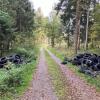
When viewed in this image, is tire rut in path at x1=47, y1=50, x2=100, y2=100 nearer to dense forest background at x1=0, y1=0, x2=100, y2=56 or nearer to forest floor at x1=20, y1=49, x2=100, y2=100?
forest floor at x1=20, y1=49, x2=100, y2=100

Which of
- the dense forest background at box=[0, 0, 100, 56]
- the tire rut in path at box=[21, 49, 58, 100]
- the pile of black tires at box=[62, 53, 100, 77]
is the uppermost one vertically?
the dense forest background at box=[0, 0, 100, 56]

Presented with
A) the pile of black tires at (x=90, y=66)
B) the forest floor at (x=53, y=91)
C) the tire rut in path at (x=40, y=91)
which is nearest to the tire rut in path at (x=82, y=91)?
the forest floor at (x=53, y=91)

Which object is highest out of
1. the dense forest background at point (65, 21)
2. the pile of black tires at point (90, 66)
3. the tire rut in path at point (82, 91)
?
the dense forest background at point (65, 21)

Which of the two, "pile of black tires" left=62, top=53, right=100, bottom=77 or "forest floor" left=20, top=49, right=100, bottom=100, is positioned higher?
"pile of black tires" left=62, top=53, right=100, bottom=77

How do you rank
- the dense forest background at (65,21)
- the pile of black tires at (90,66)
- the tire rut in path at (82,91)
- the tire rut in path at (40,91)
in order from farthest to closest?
1. the dense forest background at (65,21)
2. the pile of black tires at (90,66)
3. the tire rut in path at (82,91)
4. the tire rut in path at (40,91)

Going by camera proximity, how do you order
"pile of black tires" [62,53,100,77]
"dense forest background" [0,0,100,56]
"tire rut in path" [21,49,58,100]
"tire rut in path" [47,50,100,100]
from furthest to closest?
"dense forest background" [0,0,100,56]
"pile of black tires" [62,53,100,77]
"tire rut in path" [47,50,100,100]
"tire rut in path" [21,49,58,100]

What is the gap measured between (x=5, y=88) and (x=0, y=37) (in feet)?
87.1

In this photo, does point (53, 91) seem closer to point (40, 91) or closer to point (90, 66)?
point (40, 91)

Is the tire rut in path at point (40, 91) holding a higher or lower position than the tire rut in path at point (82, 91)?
higher

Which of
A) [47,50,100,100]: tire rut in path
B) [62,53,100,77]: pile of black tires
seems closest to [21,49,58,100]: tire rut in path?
[47,50,100,100]: tire rut in path

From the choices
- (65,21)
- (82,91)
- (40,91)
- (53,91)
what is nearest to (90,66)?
(82,91)

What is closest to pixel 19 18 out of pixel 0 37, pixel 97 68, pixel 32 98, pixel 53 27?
pixel 0 37

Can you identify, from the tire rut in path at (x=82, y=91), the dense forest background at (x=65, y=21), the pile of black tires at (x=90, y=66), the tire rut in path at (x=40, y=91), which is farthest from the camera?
the dense forest background at (x=65, y=21)

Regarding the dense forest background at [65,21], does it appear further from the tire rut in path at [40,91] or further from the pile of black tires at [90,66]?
the tire rut in path at [40,91]
